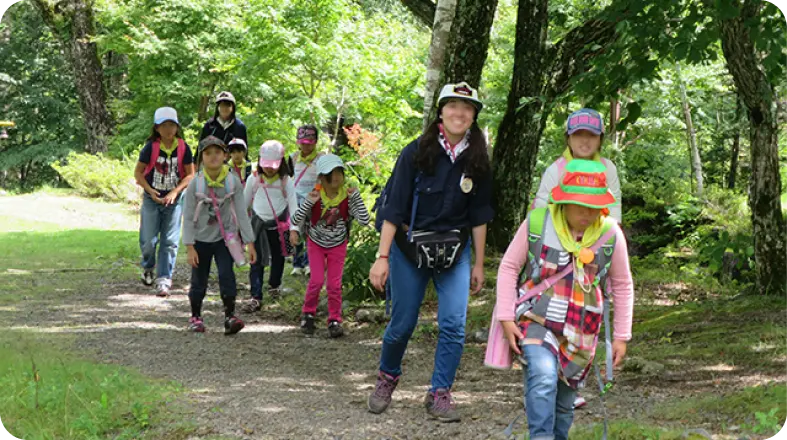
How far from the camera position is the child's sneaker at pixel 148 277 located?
1135 centimetres

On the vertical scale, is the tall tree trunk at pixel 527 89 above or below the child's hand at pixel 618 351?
above

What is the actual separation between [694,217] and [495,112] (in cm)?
528

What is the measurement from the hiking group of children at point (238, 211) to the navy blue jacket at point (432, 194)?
2955mm

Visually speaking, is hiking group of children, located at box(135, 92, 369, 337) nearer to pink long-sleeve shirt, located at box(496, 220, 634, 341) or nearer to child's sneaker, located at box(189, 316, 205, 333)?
child's sneaker, located at box(189, 316, 205, 333)

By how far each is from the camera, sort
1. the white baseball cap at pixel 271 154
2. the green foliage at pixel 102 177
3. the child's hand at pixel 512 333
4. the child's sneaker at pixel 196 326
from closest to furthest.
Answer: the child's hand at pixel 512 333, the child's sneaker at pixel 196 326, the white baseball cap at pixel 271 154, the green foliage at pixel 102 177

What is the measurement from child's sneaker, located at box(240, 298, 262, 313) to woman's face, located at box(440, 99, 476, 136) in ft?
18.1

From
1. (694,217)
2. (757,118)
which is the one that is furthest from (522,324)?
(694,217)

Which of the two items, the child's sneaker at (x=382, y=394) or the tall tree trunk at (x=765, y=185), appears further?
the tall tree trunk at (x=765, y=185)

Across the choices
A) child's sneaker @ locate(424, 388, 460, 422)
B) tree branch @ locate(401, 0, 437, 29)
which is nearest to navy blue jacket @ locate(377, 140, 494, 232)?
child's sneaker @ locate(424, 388, 460, 422)

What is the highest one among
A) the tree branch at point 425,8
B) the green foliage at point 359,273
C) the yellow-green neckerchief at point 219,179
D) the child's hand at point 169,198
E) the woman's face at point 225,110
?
the tree branch at point 425,8

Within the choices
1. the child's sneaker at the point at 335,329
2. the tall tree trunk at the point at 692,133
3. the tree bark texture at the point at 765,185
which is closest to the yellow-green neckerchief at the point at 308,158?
the child's sneaker at the point at 335,329

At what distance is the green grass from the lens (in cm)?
519

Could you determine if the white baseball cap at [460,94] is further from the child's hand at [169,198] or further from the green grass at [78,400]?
the child's hand at [169,198]

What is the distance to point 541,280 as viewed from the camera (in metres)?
3.88
